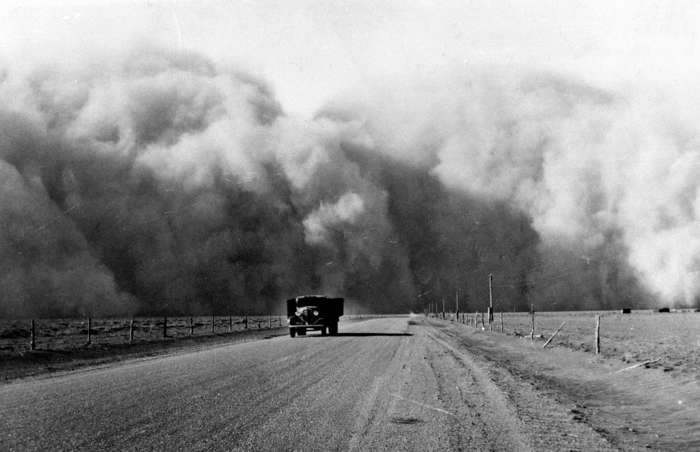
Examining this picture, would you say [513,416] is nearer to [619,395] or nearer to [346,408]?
[346,408]

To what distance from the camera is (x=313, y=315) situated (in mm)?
45531

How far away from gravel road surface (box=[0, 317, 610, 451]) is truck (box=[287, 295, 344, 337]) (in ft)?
87.7

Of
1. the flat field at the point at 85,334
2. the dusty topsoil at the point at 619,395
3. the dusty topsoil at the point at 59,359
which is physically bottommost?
Result: the flat field at the point at 85,334

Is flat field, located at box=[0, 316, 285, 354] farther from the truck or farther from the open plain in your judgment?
the open plain

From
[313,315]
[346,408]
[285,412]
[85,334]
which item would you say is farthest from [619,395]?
[85,334]

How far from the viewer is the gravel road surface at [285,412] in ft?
27.9

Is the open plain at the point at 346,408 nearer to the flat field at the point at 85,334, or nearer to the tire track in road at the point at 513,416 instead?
the tire track in road at the point at 513,416

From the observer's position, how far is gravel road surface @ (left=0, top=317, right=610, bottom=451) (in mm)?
8500

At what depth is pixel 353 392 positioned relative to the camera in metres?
13.4

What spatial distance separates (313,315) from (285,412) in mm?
34940

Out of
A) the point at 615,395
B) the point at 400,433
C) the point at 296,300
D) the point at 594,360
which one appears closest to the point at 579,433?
the point at 400,433

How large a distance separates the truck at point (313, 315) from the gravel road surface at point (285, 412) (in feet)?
87.7

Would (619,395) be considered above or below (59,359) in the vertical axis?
above

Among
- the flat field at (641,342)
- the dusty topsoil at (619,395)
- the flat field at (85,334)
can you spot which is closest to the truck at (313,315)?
the flat field at (85,334)
